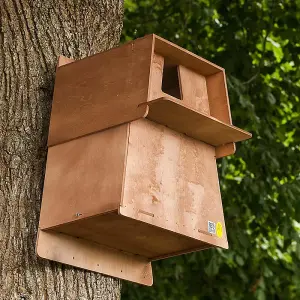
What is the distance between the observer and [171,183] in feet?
8.65

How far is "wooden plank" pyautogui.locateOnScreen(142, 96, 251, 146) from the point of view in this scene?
2.59 m

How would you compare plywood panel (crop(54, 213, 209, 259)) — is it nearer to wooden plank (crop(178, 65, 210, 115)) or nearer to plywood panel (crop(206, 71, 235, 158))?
plywood panel (crop(206, 71, 235, 158))

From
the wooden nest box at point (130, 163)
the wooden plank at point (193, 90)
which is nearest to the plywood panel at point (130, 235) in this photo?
the wooden nest box at point (130, 163)

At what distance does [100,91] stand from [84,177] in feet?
1.04

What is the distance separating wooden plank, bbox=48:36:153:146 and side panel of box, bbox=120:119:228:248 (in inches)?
3.6

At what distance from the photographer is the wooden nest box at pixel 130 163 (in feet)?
8.27

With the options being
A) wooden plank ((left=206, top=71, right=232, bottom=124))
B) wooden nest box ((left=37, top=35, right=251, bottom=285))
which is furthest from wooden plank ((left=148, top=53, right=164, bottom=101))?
wooden plank ((left=206, top=71, right=232, bottom=124))

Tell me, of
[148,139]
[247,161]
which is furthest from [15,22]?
[247,161]

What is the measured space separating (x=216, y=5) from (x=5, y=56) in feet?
10.2

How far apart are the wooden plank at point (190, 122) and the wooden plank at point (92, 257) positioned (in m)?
0.48

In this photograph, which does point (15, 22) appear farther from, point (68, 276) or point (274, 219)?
point (274, 219)

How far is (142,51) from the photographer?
8.77ft

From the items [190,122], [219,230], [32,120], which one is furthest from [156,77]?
[219,230]

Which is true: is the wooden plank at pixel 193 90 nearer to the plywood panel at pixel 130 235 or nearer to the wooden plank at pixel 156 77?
the wooden plank at pixel 156 77
